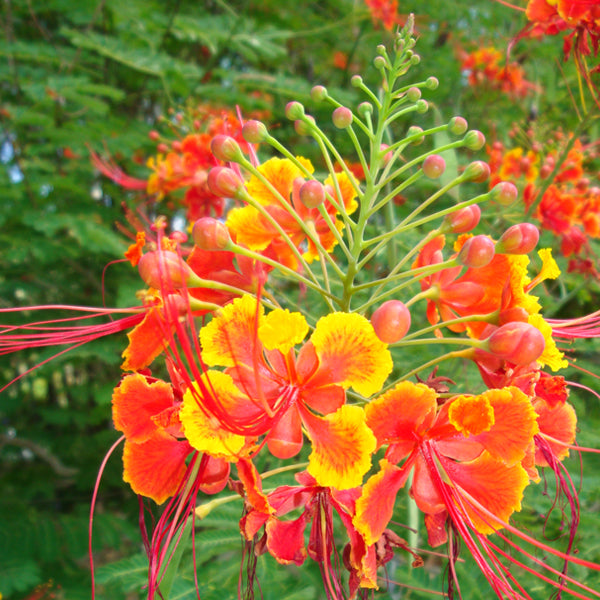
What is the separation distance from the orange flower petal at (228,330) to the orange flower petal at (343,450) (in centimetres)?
22

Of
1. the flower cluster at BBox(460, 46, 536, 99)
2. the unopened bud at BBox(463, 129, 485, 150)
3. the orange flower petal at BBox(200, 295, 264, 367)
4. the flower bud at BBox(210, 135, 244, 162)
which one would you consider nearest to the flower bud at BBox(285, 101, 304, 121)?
the flower bud at BBox(210, 135, 244, 162)

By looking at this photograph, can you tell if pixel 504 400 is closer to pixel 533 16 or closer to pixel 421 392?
pixel 421 392

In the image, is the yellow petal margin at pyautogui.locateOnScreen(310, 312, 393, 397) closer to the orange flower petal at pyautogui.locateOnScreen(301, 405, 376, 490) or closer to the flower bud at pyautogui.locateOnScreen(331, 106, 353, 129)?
the orange flower petal at pyautogui.locateOnScreen(301, 405, 376, 490)

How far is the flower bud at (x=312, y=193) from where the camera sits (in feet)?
3.85

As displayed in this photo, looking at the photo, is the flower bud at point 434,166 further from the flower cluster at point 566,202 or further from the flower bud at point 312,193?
the flower cluster at point 566,202

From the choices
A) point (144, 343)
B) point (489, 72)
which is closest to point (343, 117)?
point (144, 343)

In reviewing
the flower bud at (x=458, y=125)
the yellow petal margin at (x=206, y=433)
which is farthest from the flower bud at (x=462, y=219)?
the yellow petal margin at (x=206, y=433)

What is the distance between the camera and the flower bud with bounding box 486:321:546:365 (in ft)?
3.36

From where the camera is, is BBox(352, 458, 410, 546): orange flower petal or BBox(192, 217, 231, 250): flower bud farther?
BBox(192, 217, 231, 250): flower bud

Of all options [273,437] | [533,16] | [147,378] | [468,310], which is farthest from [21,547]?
[533,16]

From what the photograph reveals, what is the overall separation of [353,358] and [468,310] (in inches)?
15.5

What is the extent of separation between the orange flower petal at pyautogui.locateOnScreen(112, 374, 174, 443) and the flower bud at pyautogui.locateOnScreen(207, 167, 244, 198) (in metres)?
0.44

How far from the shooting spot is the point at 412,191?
345cm

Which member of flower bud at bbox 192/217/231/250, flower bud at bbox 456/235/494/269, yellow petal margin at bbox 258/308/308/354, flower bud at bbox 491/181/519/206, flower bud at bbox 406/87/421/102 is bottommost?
yellow petal margin at bbox 258/308/308/354
